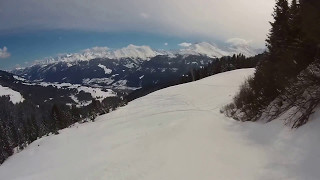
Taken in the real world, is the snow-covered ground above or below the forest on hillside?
below

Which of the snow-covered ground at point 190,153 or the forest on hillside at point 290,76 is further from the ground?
the forest on hillside at point 290,76

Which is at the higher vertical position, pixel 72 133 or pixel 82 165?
pixel 82 165

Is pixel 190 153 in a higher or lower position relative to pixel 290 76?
lower

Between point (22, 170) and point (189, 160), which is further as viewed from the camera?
point (22, 170)

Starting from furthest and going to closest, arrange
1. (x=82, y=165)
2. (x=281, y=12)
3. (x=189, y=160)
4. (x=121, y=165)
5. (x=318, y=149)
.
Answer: (x=281, y=12) → (x=82, y=165) → (x=121, y=165) → (x=189, y=160) → (x=318, y=149)

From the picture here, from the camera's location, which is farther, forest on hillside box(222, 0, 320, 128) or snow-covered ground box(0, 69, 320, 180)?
forest on hillside box(222, 0, 320, 128)

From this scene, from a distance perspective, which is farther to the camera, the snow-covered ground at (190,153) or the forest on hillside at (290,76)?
the forest on hillside at (290,76)

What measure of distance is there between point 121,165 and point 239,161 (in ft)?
15.0

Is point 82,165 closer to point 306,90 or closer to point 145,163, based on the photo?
point 145,163

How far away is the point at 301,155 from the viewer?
30.8ft

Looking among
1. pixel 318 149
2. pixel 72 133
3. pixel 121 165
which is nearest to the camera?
pixel 318 149

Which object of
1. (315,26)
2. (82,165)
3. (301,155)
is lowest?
(82,165)

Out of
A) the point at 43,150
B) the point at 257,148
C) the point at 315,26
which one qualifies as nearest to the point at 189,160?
the point at 257,148

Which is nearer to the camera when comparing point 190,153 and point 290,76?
point 190,153
